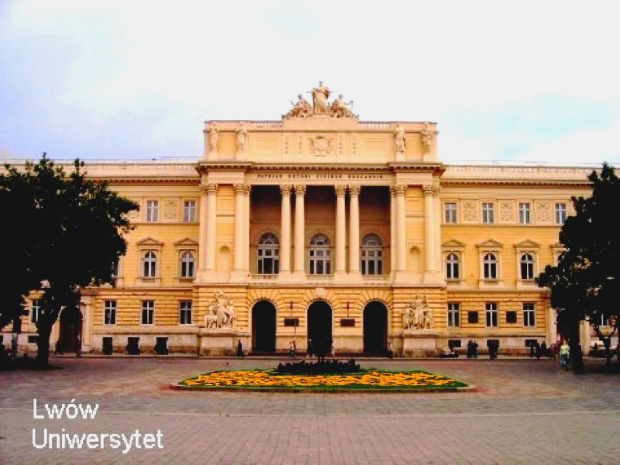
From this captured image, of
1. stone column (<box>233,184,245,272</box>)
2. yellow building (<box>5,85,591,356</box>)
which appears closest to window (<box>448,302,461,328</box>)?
yellow building (<box>5,85,591,356</box>)

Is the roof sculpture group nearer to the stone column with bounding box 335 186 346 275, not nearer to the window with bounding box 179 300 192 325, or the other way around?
the stone column with bounding box 335 186 346 275

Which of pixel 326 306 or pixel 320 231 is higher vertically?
pixel 320 231

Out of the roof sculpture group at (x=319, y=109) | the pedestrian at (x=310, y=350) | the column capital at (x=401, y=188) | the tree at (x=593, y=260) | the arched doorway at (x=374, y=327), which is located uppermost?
the roof sculpture group at (x=319, y=109)

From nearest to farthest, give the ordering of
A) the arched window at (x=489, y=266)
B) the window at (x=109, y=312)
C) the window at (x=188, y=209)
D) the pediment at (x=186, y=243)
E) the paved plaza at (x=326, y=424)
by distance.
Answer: the paved plaza at (x=326, y=424) → the window at (x=109, y=312) → the pediment at (x=186, y=243) → the arched window at (x=489, y=266) → the window at (x=188, y=209)

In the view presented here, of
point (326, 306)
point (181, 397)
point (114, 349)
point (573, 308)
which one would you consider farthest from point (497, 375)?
point (114, 349)

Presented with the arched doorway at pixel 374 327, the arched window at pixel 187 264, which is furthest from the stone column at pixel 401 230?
the arched window at pixel 187 264

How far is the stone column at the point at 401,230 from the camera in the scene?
62031 millimetres

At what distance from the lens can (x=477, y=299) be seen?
2616 inches

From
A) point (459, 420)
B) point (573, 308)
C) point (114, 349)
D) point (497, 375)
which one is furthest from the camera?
point (114, 349)

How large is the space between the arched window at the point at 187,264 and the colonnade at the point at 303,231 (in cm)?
432

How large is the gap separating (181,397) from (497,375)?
62.5 ft

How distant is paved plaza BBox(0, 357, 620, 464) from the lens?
1455 centimetres

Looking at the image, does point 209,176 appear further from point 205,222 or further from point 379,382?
point 379,382

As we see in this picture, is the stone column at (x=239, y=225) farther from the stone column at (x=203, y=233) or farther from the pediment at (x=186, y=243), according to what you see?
the pediment at (x=186, y=243)
